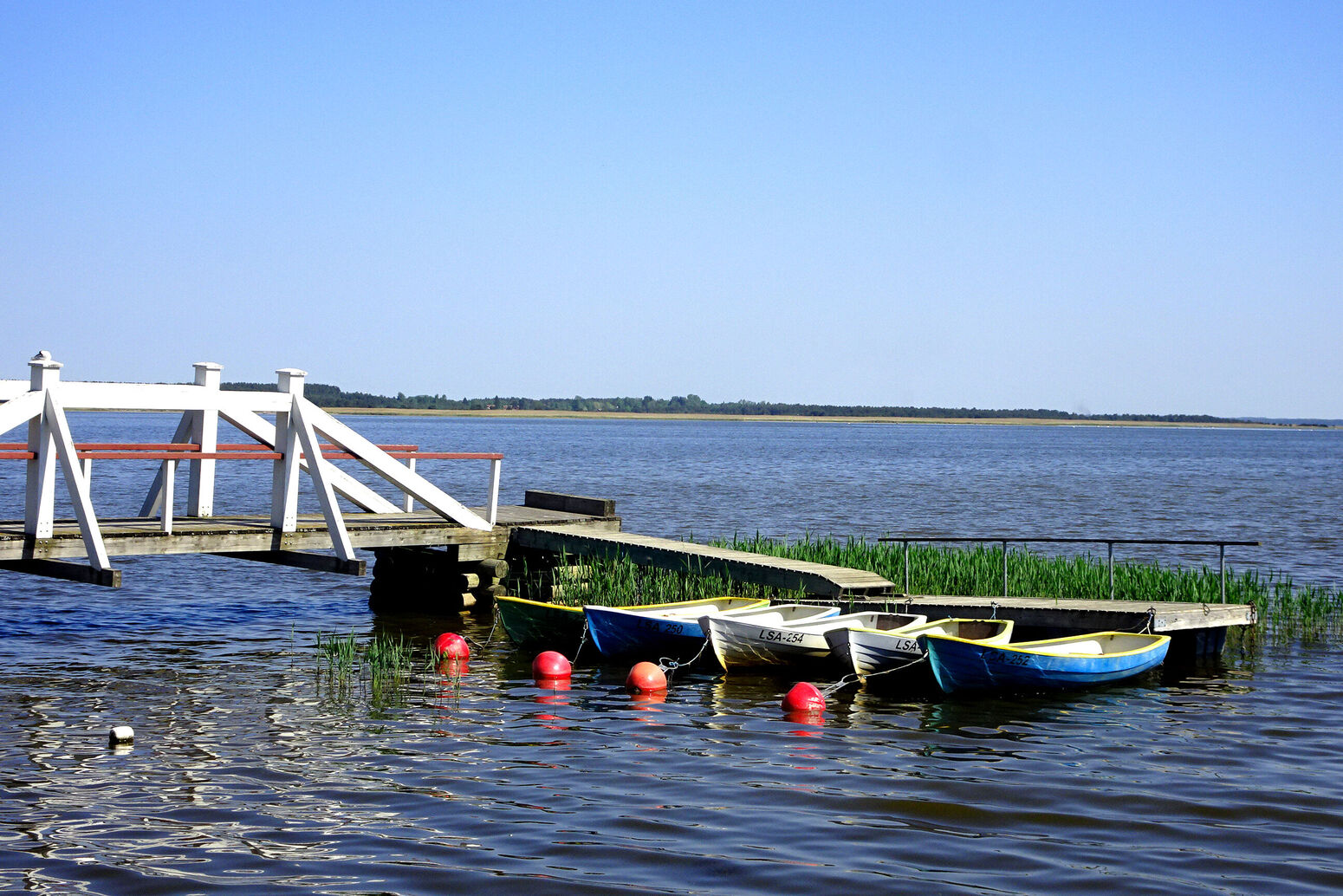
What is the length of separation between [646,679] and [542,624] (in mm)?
2811

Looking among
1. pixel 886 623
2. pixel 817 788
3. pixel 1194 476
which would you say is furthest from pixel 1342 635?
pixel 1194 476

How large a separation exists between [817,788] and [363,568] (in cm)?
779

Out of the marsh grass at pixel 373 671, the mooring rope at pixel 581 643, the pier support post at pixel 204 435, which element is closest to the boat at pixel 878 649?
the mooring rope at pixel 581 643

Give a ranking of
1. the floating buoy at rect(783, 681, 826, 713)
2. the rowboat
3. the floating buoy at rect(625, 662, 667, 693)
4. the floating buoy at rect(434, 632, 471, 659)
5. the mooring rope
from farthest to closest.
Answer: the mooring rope
the floating buoy at rect(434, 632, 471, 659)
the rowboat
the floating buoy at rect(625, 662, 667, 693)
the floating buoy at rect(783, 681, 826, 713)

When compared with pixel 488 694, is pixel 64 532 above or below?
above

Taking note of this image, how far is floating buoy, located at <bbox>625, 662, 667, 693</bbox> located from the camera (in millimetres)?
15125

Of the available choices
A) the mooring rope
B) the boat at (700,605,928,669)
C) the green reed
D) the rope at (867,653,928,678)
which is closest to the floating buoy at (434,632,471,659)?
the mooring rope

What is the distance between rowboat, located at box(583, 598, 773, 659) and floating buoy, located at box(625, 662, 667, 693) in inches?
41.5

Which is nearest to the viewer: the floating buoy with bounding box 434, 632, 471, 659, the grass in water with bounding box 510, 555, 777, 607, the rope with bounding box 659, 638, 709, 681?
the rope with bounding box 659, 638, 709, 681

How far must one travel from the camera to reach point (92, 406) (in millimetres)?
15594

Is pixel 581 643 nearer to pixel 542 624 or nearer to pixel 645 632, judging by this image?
pixel 542 624

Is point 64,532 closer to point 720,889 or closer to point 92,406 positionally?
point 92,406

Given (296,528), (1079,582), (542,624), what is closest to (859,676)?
(542,624)

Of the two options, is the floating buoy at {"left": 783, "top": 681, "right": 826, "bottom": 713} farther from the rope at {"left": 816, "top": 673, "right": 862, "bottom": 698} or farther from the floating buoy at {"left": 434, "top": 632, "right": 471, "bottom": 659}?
the floating buoy at {"left": 434, "top": 632, "right": 471, "bottom": 659}
